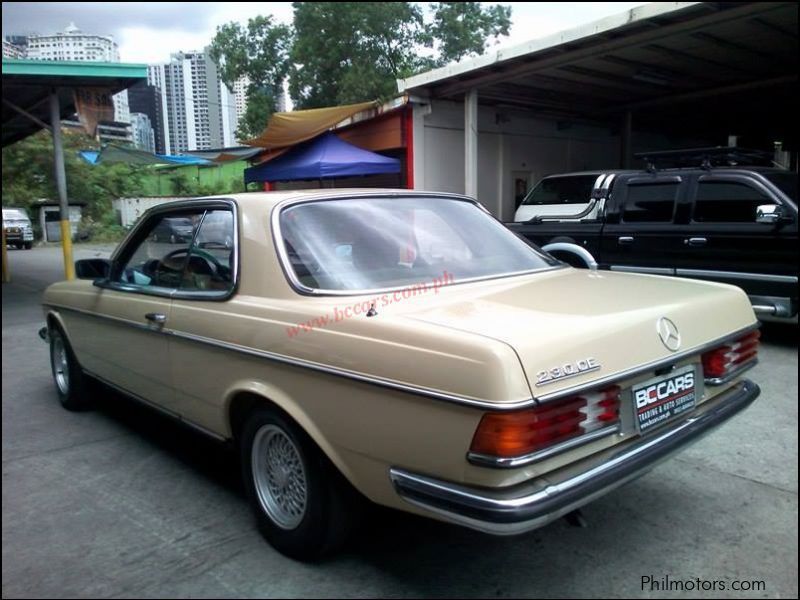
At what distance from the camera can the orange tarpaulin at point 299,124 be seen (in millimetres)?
7652

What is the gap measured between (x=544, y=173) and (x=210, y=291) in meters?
10.8

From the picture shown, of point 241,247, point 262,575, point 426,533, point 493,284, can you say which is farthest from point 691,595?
point 241,247

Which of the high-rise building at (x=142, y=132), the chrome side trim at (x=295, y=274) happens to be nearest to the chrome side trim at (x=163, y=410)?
the chrome side trim at (x=295, y=274)

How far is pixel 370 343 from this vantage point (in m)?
2.29

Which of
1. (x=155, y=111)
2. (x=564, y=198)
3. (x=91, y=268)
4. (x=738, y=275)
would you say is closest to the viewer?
(x=91, y=268)

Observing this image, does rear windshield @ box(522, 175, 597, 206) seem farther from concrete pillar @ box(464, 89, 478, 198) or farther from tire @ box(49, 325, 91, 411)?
tire @ box(49, 325, 91, 411)

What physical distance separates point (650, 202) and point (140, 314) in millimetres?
5514

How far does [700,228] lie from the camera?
6.58 metres

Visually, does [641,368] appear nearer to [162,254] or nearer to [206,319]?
[206,319]

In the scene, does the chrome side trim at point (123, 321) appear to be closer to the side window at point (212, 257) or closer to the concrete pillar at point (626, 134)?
the side window at point (212, 257)

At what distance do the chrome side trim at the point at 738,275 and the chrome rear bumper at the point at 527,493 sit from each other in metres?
4.41

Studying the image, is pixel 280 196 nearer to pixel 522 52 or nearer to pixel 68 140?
pixel 522 52

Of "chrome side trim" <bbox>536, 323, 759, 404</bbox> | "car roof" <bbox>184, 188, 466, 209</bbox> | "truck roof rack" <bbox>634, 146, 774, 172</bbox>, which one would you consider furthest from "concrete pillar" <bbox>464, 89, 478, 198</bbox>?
"chrome side trim" <bbox>536, 323, 759, 404</bbox>

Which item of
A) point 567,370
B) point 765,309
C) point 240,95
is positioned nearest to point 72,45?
point 240,95
